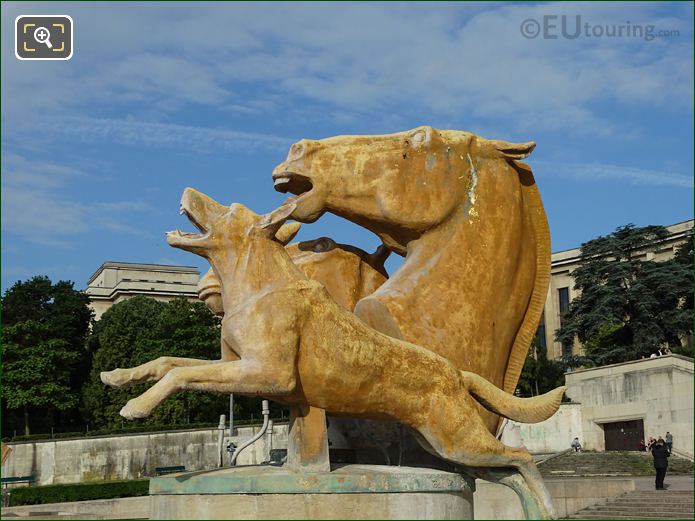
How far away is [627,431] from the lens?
38688 millimetres

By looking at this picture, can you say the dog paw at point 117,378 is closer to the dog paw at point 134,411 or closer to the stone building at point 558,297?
the dog paw at point 134,411

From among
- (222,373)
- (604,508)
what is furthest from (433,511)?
(604,508)

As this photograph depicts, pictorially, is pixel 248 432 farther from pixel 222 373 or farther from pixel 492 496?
pixel 222 373

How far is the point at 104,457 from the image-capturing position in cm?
3981

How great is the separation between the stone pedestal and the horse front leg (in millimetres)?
1055

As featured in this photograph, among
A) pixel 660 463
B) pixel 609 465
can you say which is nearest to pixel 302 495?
pixel 660 463

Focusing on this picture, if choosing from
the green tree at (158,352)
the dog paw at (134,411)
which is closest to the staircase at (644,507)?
the dog paw at (134,411)

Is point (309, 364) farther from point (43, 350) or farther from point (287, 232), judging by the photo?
point (43, 350)

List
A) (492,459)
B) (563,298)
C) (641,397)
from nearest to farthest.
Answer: (492,459) < (641,397) < (563,298)

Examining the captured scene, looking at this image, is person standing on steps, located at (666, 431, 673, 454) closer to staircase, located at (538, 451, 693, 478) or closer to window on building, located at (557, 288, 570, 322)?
staircase, located at (538, 451, 693, 478)

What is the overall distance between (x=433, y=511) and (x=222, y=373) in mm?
2620

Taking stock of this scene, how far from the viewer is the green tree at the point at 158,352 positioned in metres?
44.6

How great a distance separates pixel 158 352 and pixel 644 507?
30884mm

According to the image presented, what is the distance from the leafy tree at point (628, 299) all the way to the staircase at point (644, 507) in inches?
1063
